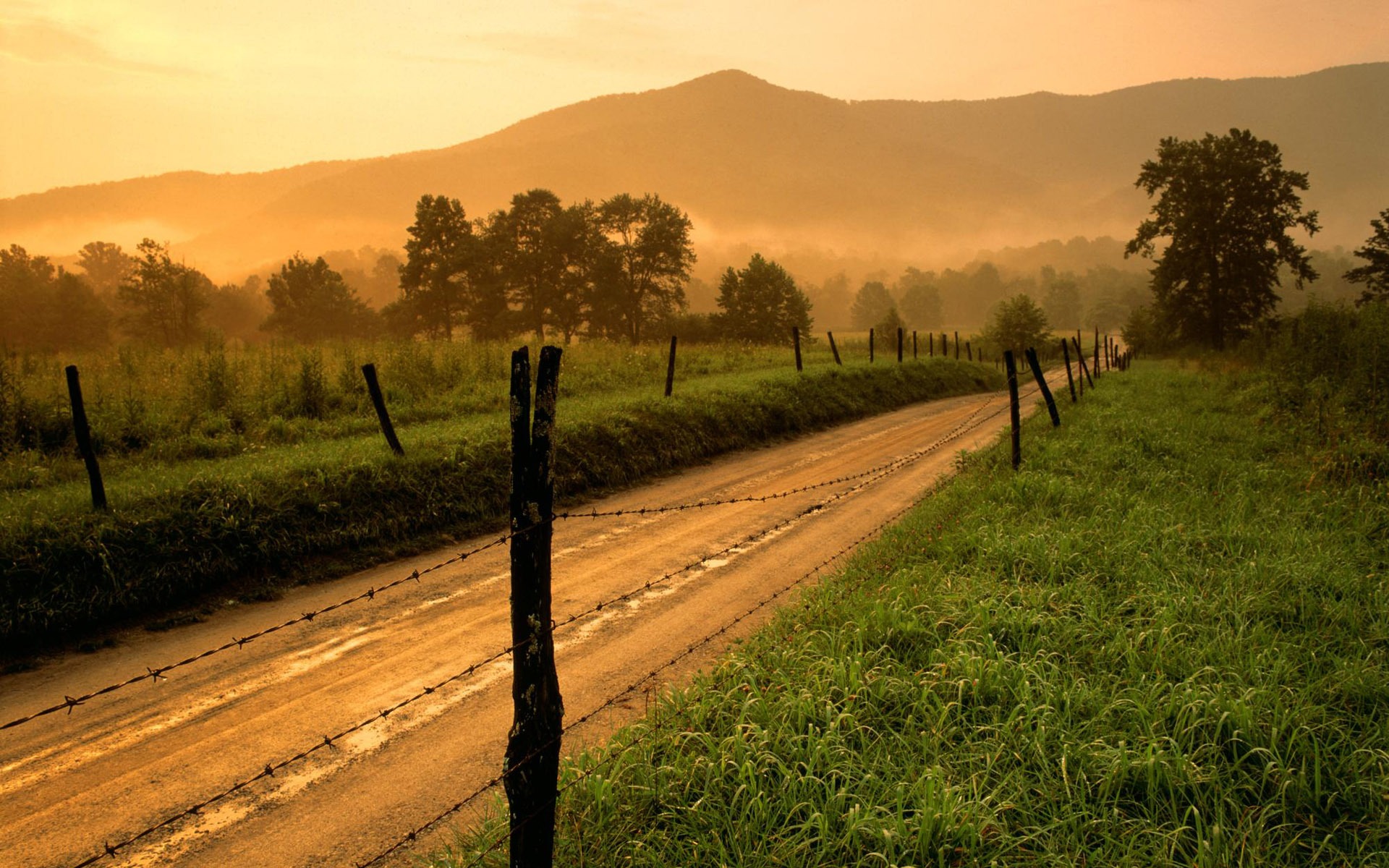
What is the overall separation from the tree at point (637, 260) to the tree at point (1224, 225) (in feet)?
125

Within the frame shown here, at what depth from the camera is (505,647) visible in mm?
6230

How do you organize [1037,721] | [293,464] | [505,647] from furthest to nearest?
[293,464]
[505,647]
[1037,721]

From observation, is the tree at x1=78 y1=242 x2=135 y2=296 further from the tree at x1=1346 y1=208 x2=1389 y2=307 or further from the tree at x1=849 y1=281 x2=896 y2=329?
the tree at x1=849 y1=281 x2=896 y2=329

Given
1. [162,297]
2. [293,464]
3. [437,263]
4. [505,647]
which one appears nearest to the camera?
[505,647]

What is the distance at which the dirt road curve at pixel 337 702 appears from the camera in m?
3.97

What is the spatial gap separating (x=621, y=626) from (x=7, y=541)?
6.01 metres

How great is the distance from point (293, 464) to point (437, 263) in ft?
185

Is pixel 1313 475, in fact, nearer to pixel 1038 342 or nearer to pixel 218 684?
pixel 218 684

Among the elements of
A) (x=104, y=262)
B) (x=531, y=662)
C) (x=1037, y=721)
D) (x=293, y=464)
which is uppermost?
(x=104, y=262)

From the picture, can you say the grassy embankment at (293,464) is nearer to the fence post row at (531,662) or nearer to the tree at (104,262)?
the fence post row at (531,662)

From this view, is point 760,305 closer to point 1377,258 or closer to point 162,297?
point 1377,258

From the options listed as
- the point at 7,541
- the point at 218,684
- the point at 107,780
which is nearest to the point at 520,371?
the point at 107,780

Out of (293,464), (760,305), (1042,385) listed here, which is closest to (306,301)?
(760,305)

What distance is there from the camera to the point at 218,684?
18.4 feet
